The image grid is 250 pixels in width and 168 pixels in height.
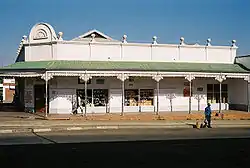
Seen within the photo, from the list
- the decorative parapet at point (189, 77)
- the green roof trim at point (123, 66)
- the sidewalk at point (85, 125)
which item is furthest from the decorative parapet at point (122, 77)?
the decorative parapet at point (189, 77)

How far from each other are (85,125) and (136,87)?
34.6 ft

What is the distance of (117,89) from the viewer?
112 feet

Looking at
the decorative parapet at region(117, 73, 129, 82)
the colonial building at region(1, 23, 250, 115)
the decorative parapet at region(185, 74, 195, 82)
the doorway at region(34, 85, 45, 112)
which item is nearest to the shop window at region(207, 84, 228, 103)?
the colonial building at region(1, 23, 250, 115)

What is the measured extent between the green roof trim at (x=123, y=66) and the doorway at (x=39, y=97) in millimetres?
2327

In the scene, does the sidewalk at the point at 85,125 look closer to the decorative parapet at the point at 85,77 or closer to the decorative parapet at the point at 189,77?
the decorative parapet at the point at 85,77

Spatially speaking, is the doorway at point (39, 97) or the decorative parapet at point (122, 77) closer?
the decorative parapet at point (122, 77)

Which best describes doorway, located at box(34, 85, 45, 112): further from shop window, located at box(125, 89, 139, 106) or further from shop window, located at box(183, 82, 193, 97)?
shop window, located at box(183, 82, 193, 97)

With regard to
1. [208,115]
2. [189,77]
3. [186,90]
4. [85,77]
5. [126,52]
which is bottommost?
[208,115]

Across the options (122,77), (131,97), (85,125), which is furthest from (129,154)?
(131,97)

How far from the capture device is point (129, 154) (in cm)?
1274

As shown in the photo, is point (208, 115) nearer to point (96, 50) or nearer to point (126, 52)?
point (126, 52)

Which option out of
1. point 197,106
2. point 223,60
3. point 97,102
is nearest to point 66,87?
point 97,102

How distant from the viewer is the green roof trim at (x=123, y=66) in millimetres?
30938

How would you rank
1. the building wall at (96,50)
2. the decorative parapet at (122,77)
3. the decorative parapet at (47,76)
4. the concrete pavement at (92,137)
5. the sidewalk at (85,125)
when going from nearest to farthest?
the concrete pavement at (92,137)
the sidewalk at (85,125)
the decorative parapet at (47,76)
the decorative parapet at (122,77)
the building wall at (96,50)
